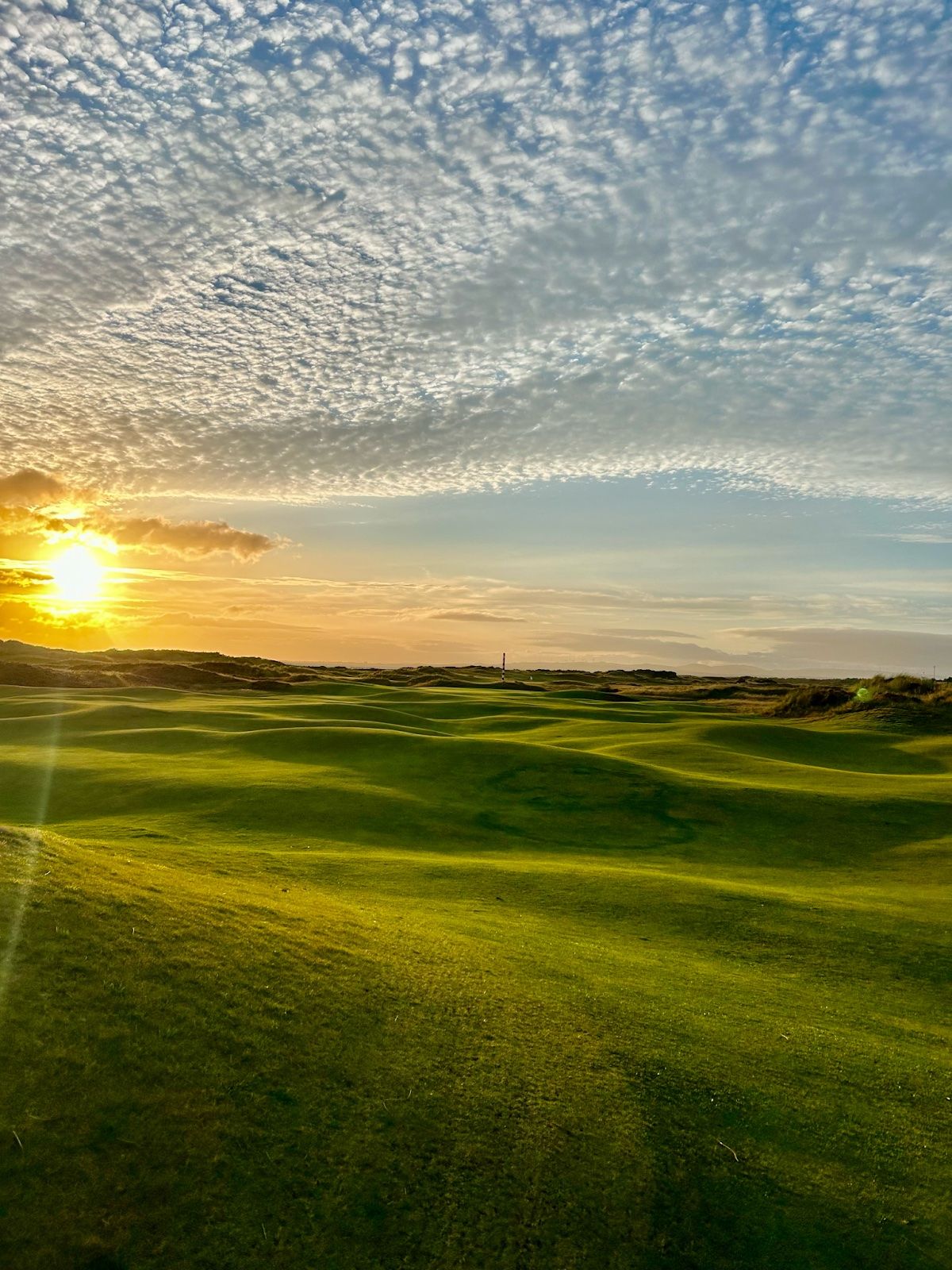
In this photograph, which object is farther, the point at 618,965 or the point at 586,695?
the point at 586,695

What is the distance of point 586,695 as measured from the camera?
325 feet

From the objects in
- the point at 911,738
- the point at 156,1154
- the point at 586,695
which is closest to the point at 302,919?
the point at 156,1154

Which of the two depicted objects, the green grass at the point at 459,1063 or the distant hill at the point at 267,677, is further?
the distant hill at the point at 267,677

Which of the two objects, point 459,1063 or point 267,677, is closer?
point 459,1063

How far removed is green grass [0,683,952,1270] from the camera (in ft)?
28.4

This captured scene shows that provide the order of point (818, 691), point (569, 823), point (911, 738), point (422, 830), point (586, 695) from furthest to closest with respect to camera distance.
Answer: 1. point (586, 695)
2. point (818, 691)
3. point (911, 738)
4. point (569, 823)
5. point (422, 830)

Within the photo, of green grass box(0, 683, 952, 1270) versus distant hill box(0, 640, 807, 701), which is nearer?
green grass box(0, 683, 952, 1270)

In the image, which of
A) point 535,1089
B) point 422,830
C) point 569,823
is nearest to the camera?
point 535,1089

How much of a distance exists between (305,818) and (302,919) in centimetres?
1450

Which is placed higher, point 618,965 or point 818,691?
point 818,691

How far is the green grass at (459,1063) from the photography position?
28.4ft

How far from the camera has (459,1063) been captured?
11.2 meters

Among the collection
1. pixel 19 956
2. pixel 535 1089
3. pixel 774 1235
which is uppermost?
pixel 19 956

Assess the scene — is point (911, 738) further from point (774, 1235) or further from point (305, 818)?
point (774, 1235)
